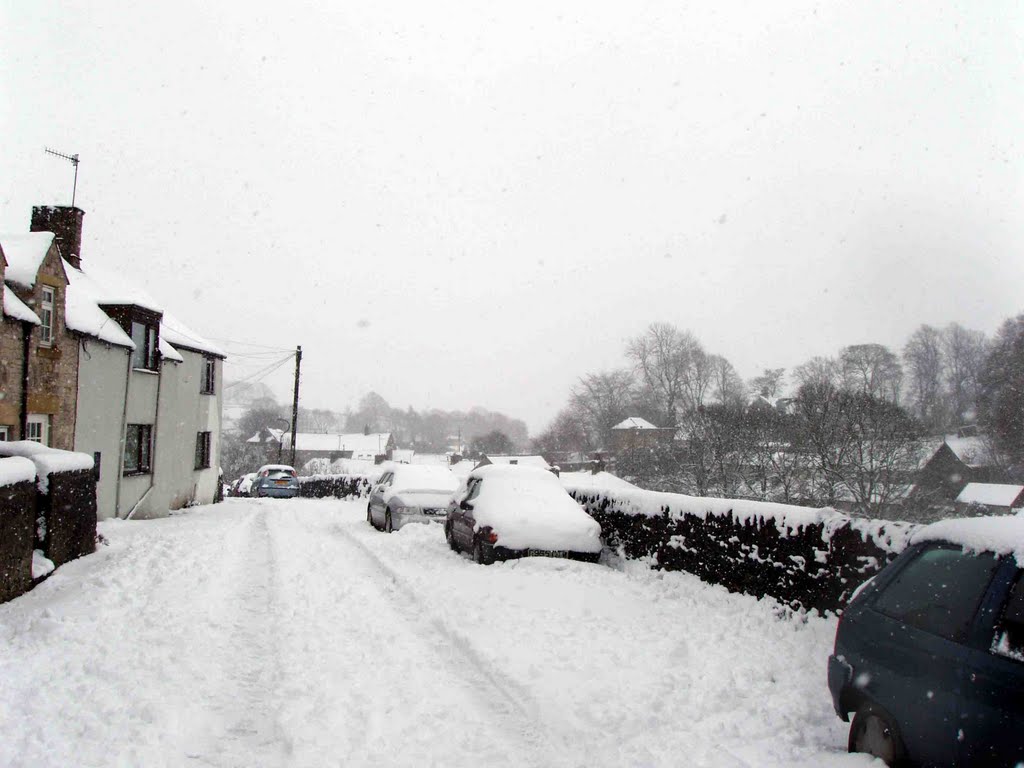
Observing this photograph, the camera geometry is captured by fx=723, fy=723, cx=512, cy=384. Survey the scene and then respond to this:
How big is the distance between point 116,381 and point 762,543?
18034 mm

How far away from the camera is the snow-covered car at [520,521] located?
1075cm

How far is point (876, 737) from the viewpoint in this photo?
3941 mm

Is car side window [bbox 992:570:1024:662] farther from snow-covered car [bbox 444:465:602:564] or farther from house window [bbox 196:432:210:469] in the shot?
house window [bbox 196:432:210:469]

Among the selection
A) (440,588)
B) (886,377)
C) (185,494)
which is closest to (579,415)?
(886,377)

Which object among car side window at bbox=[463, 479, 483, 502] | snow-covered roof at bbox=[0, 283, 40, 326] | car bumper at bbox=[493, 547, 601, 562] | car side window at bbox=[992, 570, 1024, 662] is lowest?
car bumper at bbox=[493, 547, 601, 562]

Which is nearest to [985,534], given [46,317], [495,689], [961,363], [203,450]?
[495,689]

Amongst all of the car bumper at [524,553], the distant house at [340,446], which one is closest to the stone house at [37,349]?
the car bumper at [524,553]

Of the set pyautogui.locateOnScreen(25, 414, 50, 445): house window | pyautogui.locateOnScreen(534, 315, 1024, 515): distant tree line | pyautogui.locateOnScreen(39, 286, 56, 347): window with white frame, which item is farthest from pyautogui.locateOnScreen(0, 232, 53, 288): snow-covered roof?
pyautogui.locateOnScreen(534, 315, 1024, 515): distant tree line

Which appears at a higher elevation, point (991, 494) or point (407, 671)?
point (407, 671)

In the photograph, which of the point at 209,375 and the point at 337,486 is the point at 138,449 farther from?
the point at 337,486

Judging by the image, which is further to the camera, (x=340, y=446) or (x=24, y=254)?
(x=340, y=446)

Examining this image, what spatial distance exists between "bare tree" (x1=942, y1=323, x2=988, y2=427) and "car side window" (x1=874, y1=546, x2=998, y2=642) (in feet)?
233

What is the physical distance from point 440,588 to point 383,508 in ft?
24.7

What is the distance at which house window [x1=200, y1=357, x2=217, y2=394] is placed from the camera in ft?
89.3
